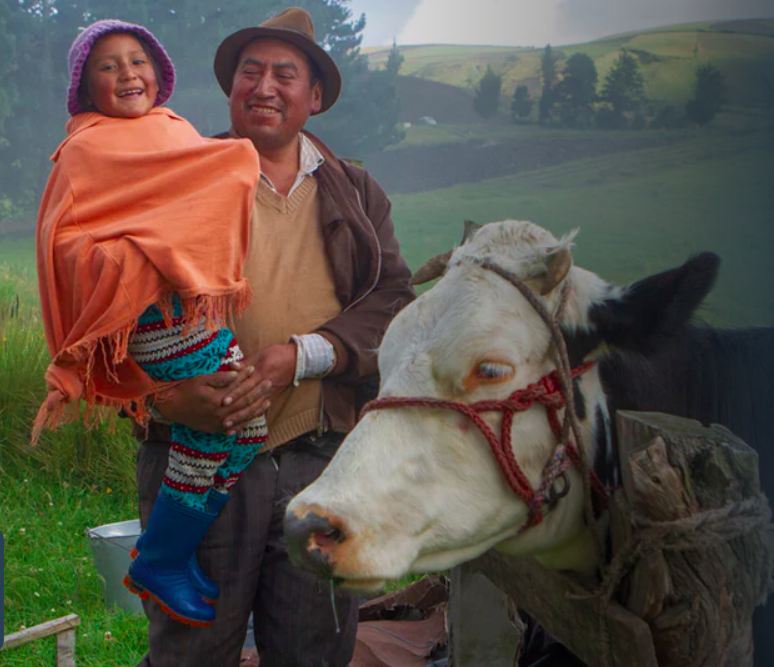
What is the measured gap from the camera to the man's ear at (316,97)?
8.83ft

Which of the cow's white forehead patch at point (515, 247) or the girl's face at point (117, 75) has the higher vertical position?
the girl's face at point (117, 75)

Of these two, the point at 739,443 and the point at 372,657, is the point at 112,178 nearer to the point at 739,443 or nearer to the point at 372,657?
the point at 739,443

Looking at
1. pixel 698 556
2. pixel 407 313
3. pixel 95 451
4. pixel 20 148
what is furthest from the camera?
pixel 20 148

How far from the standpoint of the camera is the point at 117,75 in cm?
237

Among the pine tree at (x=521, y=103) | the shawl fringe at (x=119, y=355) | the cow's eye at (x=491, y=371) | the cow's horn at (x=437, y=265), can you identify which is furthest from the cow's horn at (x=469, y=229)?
the pine tree at (x=521, y=103)

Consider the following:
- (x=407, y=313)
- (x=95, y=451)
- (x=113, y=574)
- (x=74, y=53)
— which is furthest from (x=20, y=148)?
(x=407, y=313)

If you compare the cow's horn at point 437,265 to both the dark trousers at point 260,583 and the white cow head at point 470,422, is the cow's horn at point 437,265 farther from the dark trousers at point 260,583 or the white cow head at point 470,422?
the dark trousers at point 260,583

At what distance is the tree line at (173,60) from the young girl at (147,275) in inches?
247

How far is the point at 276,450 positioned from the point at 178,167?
0.90 metres

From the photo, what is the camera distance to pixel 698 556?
4.54ft

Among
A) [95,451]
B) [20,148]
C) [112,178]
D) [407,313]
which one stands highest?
[112,178]

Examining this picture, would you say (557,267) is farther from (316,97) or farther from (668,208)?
(668,208)

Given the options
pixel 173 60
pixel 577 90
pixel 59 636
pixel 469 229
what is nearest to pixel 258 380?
pixel 469 229

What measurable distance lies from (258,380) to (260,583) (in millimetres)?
714
